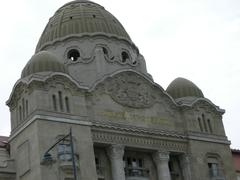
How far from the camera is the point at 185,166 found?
46250mm

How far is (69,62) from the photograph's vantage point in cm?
4975

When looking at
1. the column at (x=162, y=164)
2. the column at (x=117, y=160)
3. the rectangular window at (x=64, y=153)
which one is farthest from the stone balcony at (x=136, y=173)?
the rectangular window at (x=64, y=153)

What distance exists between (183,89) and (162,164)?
25.2 feet

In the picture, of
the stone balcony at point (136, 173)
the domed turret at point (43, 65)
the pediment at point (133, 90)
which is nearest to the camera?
the domed turret at point (43, 65)

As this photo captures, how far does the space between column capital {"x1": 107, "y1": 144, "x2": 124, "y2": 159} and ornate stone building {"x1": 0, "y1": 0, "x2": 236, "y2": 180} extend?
0.09m

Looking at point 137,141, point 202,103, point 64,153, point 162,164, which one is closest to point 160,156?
point 162,164

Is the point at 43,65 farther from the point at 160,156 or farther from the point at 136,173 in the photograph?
the point at 160,156

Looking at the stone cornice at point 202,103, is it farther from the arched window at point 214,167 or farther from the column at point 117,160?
the column at point 117,160

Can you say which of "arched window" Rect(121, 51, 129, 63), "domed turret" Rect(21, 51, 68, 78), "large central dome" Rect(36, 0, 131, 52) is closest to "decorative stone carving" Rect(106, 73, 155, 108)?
"domed turret" Rect(21, 51, 68, 78)

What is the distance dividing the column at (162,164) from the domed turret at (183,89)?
6.24 metres

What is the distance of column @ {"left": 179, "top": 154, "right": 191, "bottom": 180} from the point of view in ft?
151

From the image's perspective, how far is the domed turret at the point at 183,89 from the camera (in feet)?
162

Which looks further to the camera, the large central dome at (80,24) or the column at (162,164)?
the large central dome at (80,24)

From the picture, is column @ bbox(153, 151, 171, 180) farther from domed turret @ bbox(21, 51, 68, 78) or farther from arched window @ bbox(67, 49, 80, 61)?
arched window @ bbox(67, 49, 80, 61)
